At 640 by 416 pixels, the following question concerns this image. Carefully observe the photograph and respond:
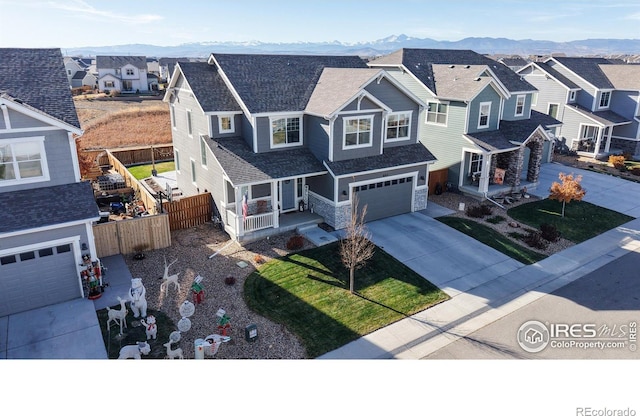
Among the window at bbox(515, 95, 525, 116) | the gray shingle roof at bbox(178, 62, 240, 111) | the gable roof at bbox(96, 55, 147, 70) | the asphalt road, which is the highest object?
the gable roof at bbox(96, 55, 147, 70)

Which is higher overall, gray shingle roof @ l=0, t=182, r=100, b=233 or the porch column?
gray shingle roof @ l=0, t=182, r=100, b=233

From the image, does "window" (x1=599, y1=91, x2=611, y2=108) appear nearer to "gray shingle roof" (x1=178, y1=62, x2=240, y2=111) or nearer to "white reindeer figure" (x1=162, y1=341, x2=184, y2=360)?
"gray shingle roof" (x1=178, y1=62, x2=240, y2=111)

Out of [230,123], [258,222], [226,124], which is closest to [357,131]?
[230,123]

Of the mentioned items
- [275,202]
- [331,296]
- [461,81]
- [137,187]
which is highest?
[461,81]

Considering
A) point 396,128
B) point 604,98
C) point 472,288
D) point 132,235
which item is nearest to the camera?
point 472,288

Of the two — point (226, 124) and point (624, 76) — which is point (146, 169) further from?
point (624, 76)

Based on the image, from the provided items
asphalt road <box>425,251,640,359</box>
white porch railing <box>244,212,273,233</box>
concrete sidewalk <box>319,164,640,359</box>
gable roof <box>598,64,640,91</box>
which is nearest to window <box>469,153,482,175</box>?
concrete sidewalk <box>319,164,640,359</box>

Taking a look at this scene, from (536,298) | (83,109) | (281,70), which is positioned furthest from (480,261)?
(83,109)
